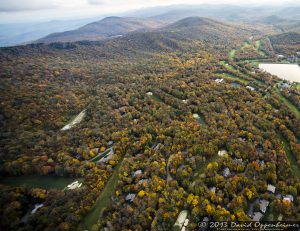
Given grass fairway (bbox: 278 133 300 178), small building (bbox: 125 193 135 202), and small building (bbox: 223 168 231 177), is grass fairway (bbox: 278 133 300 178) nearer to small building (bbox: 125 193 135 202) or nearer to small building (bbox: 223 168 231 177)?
small building (bbox: 223 168 231 177)

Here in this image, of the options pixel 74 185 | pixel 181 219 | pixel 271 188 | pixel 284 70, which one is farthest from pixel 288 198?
pixel 284 70

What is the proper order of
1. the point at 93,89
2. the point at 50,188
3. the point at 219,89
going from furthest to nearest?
the point at 93,89, the point at 219,89, the point at 50,188

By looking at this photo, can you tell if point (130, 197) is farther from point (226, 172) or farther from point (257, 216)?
point (257, 216)

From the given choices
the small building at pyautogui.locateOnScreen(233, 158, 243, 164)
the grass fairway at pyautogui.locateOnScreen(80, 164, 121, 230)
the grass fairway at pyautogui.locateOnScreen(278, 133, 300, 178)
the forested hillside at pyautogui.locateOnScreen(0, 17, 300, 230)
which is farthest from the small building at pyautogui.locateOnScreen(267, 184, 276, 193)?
the grass fairway at pyautogui.locateOnScreen(80, 164, 121, 230)

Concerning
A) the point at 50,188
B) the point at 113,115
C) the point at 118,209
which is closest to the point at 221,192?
the point at 118,209

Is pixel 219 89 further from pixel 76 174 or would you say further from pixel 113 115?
pixel 76 174

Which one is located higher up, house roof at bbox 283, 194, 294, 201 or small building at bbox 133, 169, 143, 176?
small building at bbox 133, 169, 143, 176

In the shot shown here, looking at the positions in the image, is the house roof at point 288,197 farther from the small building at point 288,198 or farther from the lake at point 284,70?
the lake at point 284,70
